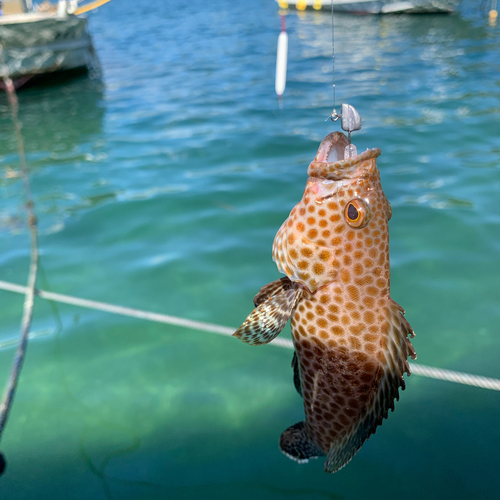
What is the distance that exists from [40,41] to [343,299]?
18.1 m

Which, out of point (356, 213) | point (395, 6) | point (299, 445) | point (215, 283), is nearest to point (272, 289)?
point (356, 213)

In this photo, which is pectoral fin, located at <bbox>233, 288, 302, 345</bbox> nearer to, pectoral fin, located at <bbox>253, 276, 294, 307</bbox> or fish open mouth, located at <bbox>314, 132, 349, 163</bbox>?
pectoral fin, located at <bbox>253, 276, 294, 307</bbox>

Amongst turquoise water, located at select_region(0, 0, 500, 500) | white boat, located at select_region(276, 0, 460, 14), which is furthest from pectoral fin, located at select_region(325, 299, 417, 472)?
white boat, located at select_region(276, 0, 460, 14)

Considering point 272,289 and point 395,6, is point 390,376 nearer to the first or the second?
point 272,289

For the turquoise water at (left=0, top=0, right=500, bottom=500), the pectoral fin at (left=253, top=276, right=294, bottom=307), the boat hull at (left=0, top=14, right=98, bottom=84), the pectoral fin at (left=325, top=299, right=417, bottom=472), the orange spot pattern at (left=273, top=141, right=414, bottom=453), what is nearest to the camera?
the pectoral fin at (left=325, top=299, right=417, bottom=472)

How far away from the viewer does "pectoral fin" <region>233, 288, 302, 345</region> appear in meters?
2.44

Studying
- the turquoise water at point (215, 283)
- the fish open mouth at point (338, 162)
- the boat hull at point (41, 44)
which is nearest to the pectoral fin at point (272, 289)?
the fish open mouth at point (338, 162)

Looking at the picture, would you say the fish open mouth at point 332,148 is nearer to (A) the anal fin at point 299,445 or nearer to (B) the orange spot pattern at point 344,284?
(B) the orange spot pattern at point 344,284

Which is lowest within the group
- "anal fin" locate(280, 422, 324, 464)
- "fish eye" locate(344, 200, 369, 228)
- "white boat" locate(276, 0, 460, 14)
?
"anal fin" locate(280, 422, 324, 464)

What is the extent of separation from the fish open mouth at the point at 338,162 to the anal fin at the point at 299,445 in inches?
67.0

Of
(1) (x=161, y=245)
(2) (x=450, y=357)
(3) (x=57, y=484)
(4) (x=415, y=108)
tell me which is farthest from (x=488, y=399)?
(4) (x=415, y=108)

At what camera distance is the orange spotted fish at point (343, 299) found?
246 cm

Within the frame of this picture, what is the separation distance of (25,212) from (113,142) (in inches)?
159

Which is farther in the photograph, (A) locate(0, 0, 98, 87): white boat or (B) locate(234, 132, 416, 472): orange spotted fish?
(A) locate(0, 0, 98, 87): white boat
